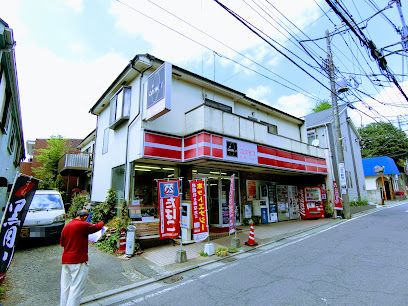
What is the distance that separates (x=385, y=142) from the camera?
3850 centimetres

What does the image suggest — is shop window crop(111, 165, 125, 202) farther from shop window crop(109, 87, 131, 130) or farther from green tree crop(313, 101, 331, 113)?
green tree crop(313, 101, 331, 113)

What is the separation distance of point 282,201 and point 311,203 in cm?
212

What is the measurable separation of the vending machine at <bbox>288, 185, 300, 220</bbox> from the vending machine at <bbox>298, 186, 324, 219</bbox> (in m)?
0.40

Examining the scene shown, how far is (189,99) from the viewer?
456 inches

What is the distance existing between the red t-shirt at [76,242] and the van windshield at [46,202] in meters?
6.11

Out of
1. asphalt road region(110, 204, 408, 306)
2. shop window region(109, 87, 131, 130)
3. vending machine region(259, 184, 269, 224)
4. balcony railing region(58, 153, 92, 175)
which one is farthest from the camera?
balcony railing region(58, 153, 92, 175)

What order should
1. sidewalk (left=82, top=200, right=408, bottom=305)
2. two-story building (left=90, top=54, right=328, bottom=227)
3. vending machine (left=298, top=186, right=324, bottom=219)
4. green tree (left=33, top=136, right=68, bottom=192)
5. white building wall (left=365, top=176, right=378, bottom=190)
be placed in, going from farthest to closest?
1. white building wall (left=365, top=176, right=378, bottom=190)
2. green tree (left=33, top=136, right=68, bottom=192)
3. vending machine (left=298, top=186, right=324, bottom=219)
4. two-story building (left=90, top=54, right=328, bottom=227)
5. sidewalk (left=82, top=200, right=408, bottom=305)

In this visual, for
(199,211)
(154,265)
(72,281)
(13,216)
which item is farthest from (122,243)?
(13,216)

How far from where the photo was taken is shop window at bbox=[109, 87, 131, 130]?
11117 millimetres

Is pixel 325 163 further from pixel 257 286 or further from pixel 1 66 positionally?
pixel 1 66

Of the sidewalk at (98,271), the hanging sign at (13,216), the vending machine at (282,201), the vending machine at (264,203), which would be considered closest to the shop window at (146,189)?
the sidewalk at (98,271)

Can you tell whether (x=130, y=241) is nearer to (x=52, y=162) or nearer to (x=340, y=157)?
(x=340, y=157)

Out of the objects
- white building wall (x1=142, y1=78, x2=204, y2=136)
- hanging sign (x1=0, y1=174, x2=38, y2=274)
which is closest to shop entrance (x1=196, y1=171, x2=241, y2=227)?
white building wall (x1=142, y1=78, x2=204, y2=136)

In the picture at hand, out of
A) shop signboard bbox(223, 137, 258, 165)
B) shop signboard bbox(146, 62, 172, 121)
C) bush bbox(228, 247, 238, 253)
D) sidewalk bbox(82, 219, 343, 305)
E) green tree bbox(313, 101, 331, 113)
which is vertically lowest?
sidewalk bbox(82, 219, 343, 305)
